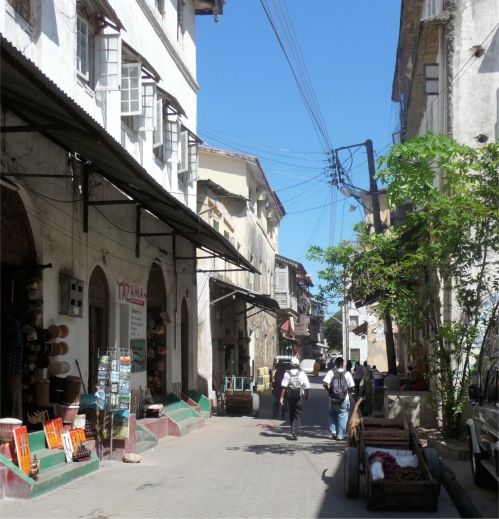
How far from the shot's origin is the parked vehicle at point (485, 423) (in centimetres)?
823

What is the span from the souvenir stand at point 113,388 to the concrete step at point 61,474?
85 cm

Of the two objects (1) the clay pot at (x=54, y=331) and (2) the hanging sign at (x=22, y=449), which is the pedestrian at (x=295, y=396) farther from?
(2) the hanging sign at (x=22, y=449)

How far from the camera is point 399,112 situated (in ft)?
91.5

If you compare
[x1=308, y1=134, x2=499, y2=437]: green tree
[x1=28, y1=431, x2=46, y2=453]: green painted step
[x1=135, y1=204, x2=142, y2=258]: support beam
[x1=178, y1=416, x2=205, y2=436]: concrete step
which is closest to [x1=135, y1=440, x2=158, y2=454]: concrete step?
[x1=178, y1=416, x2=205, y2=436]: concrete step

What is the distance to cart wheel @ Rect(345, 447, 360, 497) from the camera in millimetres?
9000

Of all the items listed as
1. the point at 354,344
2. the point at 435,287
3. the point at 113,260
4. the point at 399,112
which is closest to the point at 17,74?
the point at 113,260

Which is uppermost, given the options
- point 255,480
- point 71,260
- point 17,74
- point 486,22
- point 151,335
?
point 486,22

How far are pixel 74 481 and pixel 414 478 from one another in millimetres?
4541

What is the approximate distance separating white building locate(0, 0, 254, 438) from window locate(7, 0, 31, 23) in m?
0.03

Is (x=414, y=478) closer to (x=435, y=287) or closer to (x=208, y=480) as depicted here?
(x=208, y=480)

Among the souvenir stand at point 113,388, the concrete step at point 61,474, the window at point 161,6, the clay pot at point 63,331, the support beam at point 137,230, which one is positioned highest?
the window at point 161,6

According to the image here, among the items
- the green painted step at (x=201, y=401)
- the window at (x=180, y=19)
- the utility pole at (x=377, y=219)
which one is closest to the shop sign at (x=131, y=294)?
the green painted step at (x=201, y=401)

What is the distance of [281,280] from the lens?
49312mm

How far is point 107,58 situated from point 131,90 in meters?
1.45
